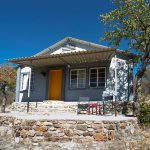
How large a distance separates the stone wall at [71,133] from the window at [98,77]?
865 centimetres

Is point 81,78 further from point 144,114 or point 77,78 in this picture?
point 144,114

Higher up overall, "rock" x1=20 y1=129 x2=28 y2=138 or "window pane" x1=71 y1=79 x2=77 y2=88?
"window pane" x1=71 y1=79 x2=77 y2=88

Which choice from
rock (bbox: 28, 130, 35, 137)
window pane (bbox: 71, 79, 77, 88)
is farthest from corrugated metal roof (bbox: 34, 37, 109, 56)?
rock (bbox: 28, 130, 35, 137)

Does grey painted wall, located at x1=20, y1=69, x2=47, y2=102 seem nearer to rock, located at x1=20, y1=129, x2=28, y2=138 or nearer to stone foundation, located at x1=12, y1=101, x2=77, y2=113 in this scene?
stone foundation, located at x1=12, y1=101, x2=77, y2=113

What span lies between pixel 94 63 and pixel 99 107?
4739 millimetres

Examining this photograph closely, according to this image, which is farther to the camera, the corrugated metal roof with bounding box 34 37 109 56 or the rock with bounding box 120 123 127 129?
the corrugated metal roof with bounding box 34 37 109 56

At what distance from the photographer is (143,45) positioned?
16.1m

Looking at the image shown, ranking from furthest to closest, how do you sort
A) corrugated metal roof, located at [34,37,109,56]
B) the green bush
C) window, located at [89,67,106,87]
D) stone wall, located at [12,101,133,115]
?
corrugated metal roof, located at [34,37,109,56] < window, located at [89,67,106,87] < stone wall, located at [12,101,133,115] < the green bush

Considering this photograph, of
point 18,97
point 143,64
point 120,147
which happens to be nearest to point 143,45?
point 143,64

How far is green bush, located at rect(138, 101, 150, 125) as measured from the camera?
1327 centimetres

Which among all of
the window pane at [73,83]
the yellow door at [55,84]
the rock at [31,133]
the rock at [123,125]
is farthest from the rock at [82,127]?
the yellow door at [55,84]

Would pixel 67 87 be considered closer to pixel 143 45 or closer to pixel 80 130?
pixel 143 45

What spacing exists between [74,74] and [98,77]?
6.56 ft

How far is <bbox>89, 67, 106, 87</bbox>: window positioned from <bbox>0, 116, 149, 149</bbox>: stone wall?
8.65 metres
